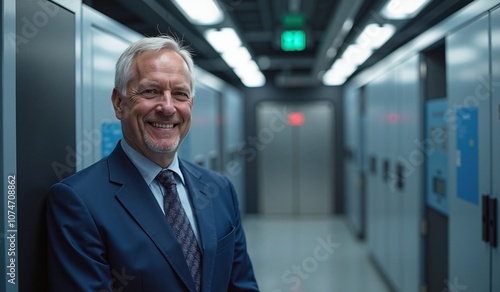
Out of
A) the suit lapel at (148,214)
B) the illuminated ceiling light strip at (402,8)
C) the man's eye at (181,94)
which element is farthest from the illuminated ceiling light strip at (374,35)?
the suit lapel at (148,214)

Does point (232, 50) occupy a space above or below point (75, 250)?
above

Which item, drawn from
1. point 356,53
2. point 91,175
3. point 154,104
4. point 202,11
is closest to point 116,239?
point 91,175

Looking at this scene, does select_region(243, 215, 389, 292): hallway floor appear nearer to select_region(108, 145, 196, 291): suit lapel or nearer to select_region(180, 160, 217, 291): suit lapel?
select_region(180, 160, 217, 291): suit lapel

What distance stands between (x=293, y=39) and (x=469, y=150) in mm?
2146

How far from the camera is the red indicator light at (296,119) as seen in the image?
8.20 meters

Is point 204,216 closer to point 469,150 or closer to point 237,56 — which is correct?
point 469,150

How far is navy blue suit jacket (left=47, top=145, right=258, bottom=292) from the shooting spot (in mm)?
1255

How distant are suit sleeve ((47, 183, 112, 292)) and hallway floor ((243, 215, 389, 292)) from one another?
329 centimetres

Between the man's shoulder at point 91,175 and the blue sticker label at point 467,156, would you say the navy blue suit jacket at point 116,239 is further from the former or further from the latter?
the blue sticker label at point 467,156

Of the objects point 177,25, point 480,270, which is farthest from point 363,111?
point 480,270

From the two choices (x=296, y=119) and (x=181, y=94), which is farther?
(x=296, y=119)

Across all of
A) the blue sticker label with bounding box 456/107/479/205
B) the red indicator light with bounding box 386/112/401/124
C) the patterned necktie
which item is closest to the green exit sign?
the red indicator light with bounding box 386/112/401/124

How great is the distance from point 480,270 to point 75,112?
2.15 m

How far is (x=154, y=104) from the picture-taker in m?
1.47
